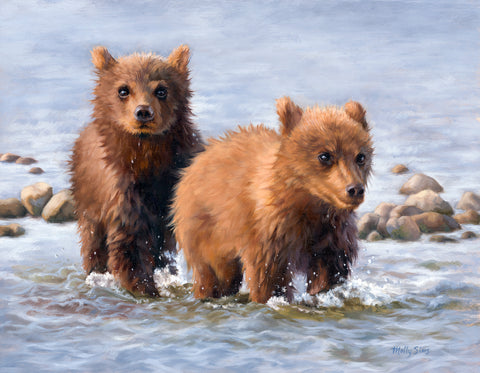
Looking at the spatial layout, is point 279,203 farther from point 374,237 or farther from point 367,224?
point 367,224

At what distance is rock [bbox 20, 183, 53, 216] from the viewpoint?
10.0 m

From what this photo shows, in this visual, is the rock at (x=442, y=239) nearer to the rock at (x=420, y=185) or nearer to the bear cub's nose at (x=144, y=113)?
the rock at (x=420, y=185)

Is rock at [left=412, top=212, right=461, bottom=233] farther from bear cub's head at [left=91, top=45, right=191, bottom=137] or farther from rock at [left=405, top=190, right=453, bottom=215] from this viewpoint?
bear cub's head at [left=91, top=45, right=191, bottom=137]

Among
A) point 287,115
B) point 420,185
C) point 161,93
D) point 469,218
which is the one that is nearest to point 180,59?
point 161,93

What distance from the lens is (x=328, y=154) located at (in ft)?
18.6

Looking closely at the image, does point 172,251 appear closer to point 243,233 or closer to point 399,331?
point 243,233

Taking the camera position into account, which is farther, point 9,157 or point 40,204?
point 9,157

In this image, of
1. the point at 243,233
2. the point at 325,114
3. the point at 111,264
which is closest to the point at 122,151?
the point at 111,264

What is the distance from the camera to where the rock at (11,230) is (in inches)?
353

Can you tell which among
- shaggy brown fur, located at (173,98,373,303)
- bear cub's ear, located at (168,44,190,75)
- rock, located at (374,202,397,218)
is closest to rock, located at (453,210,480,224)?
rock, located at (374,202,397,218)

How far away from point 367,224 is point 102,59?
4.07m

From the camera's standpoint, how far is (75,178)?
24.7 feet
